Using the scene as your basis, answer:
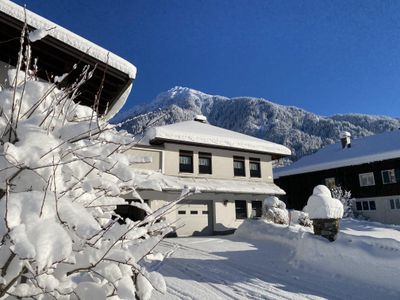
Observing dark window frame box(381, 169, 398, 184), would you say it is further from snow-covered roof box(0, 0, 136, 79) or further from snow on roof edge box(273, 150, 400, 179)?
snow-covered roof box(0, 0, 136, 79)

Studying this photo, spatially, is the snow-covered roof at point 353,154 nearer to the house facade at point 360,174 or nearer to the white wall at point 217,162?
the house facade at point 360,174

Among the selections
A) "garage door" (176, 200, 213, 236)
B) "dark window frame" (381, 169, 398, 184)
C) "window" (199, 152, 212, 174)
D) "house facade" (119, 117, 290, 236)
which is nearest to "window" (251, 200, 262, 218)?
"house facade" (119, 117, 290, 236)

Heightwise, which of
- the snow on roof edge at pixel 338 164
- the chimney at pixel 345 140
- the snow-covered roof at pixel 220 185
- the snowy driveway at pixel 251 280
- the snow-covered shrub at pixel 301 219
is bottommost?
the snowy driveway at pixel 251 280

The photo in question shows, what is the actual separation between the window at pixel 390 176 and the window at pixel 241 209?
16012 mm

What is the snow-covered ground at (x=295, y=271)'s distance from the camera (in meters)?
7.83

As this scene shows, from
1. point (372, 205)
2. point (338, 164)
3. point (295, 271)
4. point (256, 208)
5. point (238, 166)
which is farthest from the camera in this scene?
point (338, 164)

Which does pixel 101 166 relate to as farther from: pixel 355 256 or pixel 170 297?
pixel 355 256

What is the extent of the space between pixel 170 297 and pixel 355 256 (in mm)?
6417

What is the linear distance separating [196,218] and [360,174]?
2010 centimetres

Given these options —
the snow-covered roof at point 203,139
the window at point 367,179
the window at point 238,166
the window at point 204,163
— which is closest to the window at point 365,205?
the window at point 367,179

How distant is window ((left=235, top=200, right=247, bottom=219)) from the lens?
2345 centimetres

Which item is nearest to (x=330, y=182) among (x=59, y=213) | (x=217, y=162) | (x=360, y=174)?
(x=360, y=174)

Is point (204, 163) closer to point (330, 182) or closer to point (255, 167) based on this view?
point (255, 167)

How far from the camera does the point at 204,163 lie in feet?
76.0
